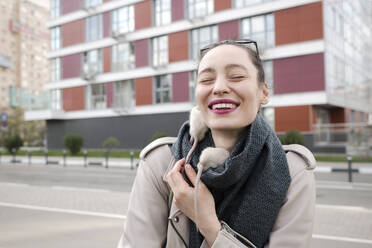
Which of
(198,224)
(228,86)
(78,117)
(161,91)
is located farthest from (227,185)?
(78,117)

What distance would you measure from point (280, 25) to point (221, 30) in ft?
14.4

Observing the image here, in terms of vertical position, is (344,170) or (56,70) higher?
(56,70)

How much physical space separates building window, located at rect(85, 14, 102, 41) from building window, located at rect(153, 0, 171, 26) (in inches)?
250

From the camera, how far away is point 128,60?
29938 mm

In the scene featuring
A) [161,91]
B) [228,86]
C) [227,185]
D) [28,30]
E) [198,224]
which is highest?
[28,30]

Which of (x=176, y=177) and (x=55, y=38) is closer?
(x=176, y=177)

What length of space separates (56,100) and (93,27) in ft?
27.9

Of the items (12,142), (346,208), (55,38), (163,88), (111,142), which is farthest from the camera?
(55,38)

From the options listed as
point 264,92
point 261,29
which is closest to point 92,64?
point 261,29

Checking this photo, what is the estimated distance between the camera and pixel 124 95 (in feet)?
99.0

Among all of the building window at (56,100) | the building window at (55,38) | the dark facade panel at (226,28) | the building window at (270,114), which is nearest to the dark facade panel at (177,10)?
the dark facade panel at (226,28)

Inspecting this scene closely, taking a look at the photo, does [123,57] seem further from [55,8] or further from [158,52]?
[55,8]

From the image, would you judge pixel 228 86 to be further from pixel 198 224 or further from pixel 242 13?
pixel 242 13

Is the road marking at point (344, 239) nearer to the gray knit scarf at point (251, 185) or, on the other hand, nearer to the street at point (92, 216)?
the street at point (92, 216)
